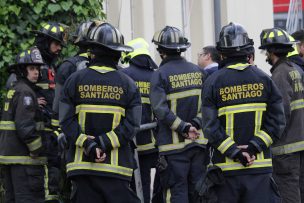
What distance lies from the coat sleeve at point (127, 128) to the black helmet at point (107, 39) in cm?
30

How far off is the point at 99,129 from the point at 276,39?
273 cm

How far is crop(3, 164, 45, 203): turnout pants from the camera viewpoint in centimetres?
904

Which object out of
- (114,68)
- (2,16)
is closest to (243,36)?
(114,68)

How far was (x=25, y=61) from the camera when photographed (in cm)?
910

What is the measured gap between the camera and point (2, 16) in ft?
32.6

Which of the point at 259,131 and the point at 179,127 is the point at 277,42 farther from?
the point at 259,131

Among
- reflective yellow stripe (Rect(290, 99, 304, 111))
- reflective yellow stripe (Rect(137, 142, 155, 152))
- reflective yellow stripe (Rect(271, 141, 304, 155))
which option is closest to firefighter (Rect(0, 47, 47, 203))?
reflective yellow stripe (Rect(137, 142, 155, 152))

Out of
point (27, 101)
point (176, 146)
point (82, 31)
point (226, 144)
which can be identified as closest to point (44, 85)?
point (27, 101)

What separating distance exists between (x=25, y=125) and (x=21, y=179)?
0.54 meters

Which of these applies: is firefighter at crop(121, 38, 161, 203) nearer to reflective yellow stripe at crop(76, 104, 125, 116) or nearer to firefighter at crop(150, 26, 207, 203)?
firefighter at crop(150, 26, 207, 203)

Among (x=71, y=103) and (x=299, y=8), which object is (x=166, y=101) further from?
(x=299, y=8)

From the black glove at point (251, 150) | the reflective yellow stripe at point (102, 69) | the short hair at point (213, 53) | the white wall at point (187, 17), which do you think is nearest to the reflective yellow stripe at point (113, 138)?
the reflective yellow stripe at point (102, 69)

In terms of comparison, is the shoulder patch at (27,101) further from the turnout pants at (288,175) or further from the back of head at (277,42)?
the turnout pants at (288,175)

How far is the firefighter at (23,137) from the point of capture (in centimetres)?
895
